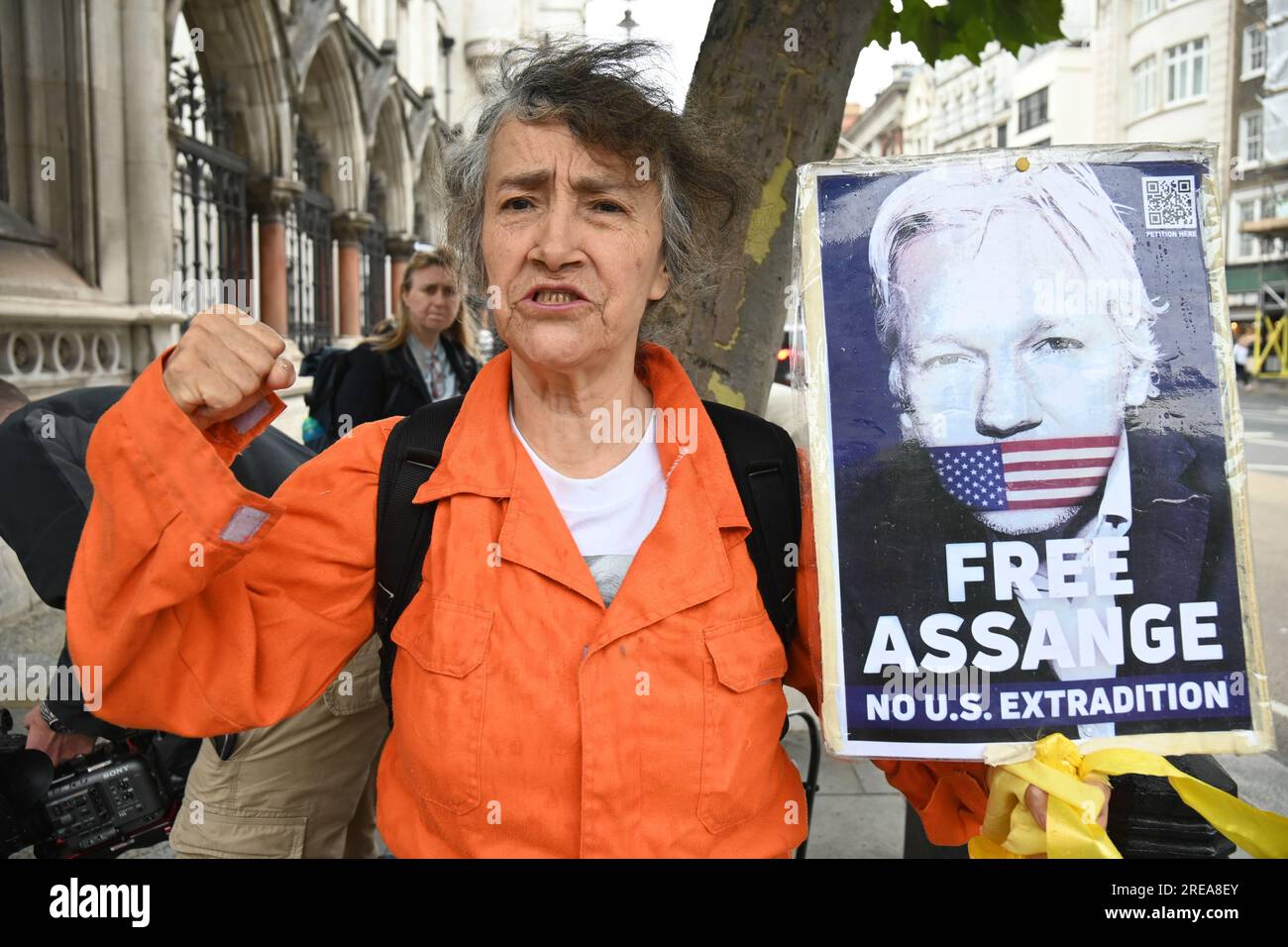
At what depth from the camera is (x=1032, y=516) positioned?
4.98 ft

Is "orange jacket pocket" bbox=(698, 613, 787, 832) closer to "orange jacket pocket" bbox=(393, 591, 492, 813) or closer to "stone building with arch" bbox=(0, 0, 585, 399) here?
"orange jacket pocket" bbox=(393, 591, 492, 813)

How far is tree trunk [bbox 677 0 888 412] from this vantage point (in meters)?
2.67

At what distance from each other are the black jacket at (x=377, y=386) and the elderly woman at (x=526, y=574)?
3218 mm

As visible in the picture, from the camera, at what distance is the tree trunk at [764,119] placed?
8.77 feet

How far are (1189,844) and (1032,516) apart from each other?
52 cm

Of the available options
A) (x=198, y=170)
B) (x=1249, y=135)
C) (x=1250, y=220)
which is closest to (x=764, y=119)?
(x=198, y=170)

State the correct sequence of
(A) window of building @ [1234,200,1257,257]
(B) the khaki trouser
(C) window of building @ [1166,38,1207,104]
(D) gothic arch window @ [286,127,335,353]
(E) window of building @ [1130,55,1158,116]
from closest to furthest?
(B) the khaki trouser
(D) gothic arch window @ [286,127,335,353]
(A) window of building @ [1234,200,1257,257]
(C) window of building @ [1166,38,1207,104]
(E) window of building @ [1130,55,1158,116]

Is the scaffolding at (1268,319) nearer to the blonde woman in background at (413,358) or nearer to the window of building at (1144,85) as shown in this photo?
the window of building at (1144,85)

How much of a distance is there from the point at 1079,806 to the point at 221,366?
1.33 metres

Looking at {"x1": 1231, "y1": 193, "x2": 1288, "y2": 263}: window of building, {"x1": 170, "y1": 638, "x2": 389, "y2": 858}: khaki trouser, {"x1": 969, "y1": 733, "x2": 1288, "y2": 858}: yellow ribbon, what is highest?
{"x1": 1231, "y1": 193, "x2": 1288, "y2": 263}: window of building

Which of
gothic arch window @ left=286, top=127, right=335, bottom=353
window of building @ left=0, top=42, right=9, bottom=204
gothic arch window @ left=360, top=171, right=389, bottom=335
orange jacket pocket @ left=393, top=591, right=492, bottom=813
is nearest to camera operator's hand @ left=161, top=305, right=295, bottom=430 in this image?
orange jacket pocket @ left=393, top=591, right=492, bottom=813

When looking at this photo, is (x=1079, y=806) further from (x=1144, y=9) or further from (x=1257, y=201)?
(x=1144, y=9)

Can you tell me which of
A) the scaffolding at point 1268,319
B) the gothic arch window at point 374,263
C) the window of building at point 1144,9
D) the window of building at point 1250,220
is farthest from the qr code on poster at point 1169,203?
the window of building at point 1144,9

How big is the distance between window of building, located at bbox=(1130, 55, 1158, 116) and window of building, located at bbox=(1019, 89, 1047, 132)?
6.48 meters
